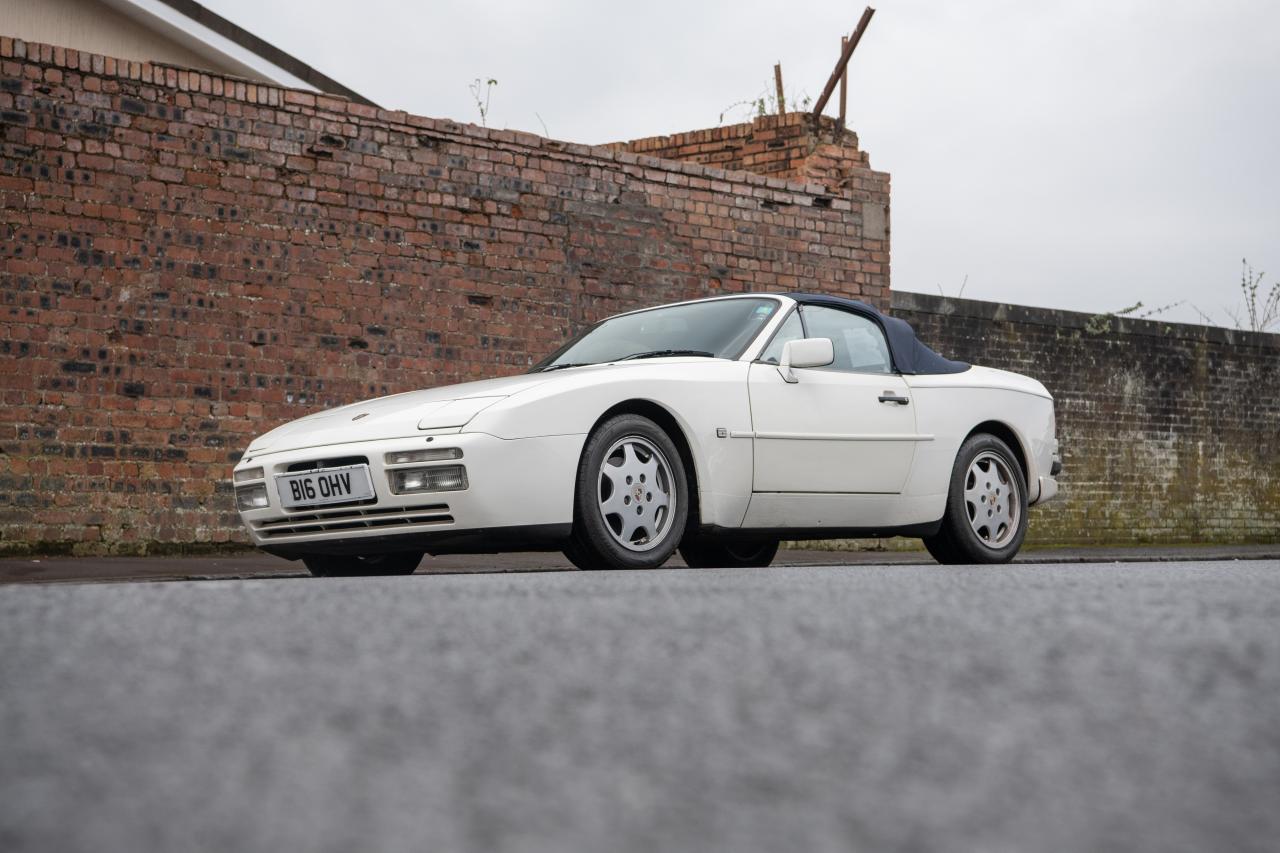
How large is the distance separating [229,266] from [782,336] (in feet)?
16.5

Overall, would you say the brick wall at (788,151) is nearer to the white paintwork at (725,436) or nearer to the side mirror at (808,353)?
the white paintwork at (725,436)

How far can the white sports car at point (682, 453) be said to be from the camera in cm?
570

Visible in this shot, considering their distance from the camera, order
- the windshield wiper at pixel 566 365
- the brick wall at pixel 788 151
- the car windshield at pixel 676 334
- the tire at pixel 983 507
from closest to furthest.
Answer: the car windshield at pixel 676 334 < the windshield wiper at pixel 566 365 < the tire at pixel 983 507 < the brick wall at pixel 788 151

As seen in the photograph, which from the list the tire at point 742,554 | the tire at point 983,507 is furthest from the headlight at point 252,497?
the tire at point 983,507

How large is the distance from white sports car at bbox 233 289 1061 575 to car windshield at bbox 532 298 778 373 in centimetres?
2

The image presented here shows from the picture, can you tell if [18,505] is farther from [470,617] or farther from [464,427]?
[470,617]

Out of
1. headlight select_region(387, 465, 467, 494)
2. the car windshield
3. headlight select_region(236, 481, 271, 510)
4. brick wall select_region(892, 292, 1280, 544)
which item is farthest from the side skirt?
brick wall select_region(892, 292, 1280, 544)

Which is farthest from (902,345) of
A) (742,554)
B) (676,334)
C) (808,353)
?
(742,554)

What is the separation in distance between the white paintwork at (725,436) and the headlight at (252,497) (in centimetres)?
4

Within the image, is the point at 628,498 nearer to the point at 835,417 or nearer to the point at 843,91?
the point at 835,417

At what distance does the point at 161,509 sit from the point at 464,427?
507cm

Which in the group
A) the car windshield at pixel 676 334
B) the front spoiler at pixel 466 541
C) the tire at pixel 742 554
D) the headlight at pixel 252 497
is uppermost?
the car windshield at pixel 676 334

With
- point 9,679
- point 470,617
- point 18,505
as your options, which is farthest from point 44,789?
point 18,505

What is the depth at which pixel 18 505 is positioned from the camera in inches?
374
